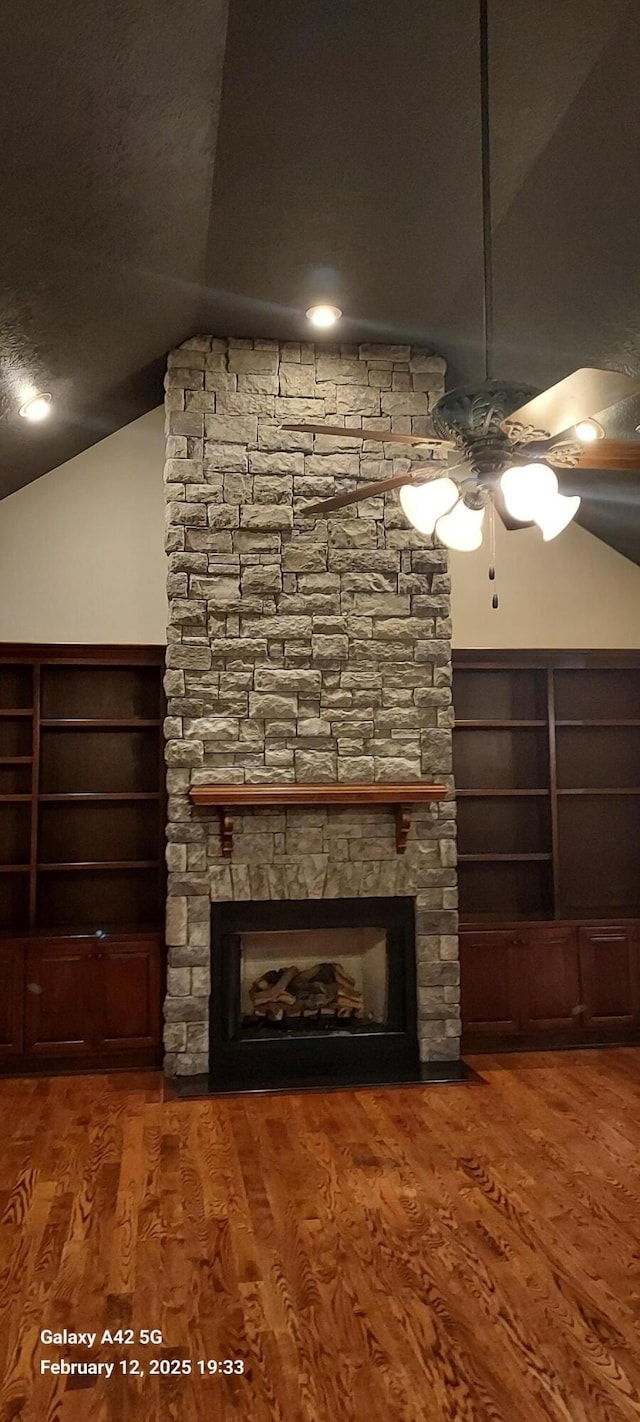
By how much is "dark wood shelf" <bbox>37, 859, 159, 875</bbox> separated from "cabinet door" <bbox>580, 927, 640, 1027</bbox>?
2390 millimetres

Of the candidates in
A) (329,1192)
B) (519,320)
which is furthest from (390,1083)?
(519,320)

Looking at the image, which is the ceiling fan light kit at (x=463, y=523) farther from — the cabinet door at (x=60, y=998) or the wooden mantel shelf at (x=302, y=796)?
the cabinet door at (x=60, y=998)

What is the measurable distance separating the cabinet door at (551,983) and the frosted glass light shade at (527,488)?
124 inches

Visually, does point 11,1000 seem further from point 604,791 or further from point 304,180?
point 304,180

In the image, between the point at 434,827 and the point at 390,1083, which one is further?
the point at 434,827

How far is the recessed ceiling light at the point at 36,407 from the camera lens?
452 centimetres

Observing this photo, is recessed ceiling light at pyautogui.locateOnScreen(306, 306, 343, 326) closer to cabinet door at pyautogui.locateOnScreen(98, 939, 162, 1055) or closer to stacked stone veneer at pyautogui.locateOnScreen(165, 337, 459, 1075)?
stacked stone veneer at pyautogui.locateOnScreen(165, 337, 459, 1075)

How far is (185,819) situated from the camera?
4.86 meters

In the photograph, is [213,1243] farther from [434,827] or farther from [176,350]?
[176,350]

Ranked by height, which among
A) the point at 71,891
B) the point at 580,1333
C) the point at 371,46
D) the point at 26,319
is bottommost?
the point at 580,1333

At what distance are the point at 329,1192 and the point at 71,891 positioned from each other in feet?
8.47

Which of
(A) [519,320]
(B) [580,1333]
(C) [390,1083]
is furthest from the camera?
(C) [390,1083]

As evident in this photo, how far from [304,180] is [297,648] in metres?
2.18

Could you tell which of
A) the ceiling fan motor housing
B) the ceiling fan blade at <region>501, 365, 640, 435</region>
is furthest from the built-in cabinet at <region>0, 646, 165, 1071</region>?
the ceiling fan blade at <region>501, 365, 640, 435</region>
